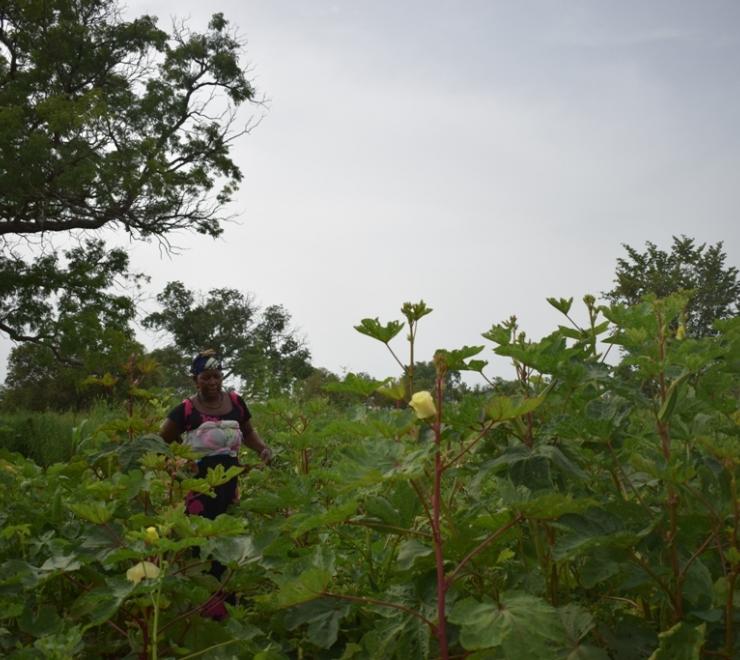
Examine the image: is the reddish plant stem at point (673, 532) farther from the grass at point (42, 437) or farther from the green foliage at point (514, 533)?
the grass at point (42, 437)

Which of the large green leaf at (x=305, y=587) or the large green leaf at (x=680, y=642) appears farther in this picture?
the large green leaf at (x=305, y=587)

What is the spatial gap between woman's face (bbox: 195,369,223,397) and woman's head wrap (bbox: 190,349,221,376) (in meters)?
0.02

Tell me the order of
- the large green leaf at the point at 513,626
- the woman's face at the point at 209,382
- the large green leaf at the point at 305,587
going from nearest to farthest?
the large green leaf at the point at 513,626 < the large green leaf at the point at 305,587 < the woman's face at the point at 209,382

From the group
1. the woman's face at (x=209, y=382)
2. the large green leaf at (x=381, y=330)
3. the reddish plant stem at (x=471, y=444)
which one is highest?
the woman's face at (x=209, y=382)

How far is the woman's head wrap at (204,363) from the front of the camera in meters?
3.71

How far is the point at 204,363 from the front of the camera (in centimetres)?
373

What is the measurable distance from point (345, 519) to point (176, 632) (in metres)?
0.72

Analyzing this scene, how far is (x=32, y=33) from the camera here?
17.7 metres

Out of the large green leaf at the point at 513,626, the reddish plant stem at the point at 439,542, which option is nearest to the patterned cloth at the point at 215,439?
the reddish plant stem at the point at 439,542

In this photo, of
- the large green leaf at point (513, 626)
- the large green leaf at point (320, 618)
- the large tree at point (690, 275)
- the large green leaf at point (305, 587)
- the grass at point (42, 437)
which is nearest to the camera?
the large green leaf at point (513, 626)

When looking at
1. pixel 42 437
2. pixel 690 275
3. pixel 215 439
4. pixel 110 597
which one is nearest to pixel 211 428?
pixel 215 439

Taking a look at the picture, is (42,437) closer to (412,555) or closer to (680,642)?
(412,555)

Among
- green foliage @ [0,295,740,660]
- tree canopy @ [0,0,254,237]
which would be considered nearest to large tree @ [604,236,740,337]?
tree canopy @ [0,0,254,237]

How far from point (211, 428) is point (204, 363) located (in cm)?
39
